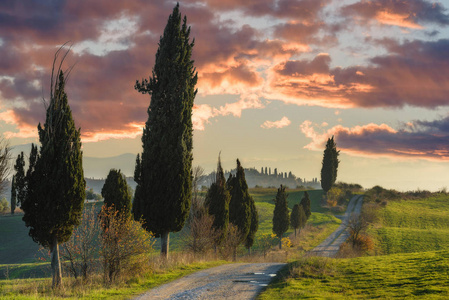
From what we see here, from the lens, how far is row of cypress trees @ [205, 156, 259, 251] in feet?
109

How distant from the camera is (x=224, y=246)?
107 feet

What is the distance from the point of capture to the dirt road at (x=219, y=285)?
14781mm

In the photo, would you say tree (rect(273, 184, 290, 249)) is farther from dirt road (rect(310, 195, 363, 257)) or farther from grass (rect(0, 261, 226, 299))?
grass (rect(0, 261, 226, 299))

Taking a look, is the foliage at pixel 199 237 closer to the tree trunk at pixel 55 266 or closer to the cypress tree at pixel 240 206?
the cypress tree at pixel 240 206

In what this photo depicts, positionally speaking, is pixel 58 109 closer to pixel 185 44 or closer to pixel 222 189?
pixel 185 44

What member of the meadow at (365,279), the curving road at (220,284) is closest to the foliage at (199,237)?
the curving road at (220,284)

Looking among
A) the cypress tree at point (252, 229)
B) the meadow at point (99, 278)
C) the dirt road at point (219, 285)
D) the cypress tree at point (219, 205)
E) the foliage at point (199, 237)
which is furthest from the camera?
the cypress tree at point (252, 229)

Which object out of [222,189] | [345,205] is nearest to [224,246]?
[222,189]

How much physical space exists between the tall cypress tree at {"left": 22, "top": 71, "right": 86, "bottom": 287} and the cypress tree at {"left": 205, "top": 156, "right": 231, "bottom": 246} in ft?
54.7

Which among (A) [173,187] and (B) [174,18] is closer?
(A) [173,187]

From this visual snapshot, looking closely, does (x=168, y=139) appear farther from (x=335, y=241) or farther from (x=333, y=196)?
(x=333, y=196)

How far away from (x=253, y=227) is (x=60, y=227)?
2735 centimetres

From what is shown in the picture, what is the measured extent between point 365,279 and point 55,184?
51.7 feet

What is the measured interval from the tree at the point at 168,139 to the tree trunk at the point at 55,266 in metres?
8.22
